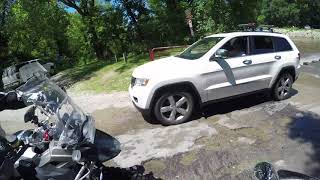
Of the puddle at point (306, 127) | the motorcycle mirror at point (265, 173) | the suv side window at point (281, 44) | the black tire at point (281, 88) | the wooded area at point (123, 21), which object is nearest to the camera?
the motorcycle mirror at point (265, 173)

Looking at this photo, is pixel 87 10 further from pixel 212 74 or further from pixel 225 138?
pixel 225 138

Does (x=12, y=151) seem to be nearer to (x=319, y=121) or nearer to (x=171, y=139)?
(x=171, y=139)

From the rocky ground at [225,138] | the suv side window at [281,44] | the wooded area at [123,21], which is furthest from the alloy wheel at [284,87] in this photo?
the wooded area at [123,21]

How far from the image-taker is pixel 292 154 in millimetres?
6164

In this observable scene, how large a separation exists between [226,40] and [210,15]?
11.1m

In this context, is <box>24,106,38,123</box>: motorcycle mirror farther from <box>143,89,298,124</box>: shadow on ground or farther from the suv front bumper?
<box>143,89,298,124</box>: shadow on ground

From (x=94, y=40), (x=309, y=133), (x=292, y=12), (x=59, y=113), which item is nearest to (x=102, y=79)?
(x=309, y=133)

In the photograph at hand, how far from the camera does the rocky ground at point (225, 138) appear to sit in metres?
5.90

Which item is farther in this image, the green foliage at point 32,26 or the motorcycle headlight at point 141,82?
the green foliage at point 32,26

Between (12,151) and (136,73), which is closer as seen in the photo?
(12,151)

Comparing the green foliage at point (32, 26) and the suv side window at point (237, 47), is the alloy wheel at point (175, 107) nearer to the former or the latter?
the suv side window at point (237, 47)

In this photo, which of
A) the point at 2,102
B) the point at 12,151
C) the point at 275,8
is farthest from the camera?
the point at 275,8

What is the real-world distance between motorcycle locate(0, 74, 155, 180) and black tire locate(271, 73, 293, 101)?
5.80m

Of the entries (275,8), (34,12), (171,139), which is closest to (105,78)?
(171,139)
